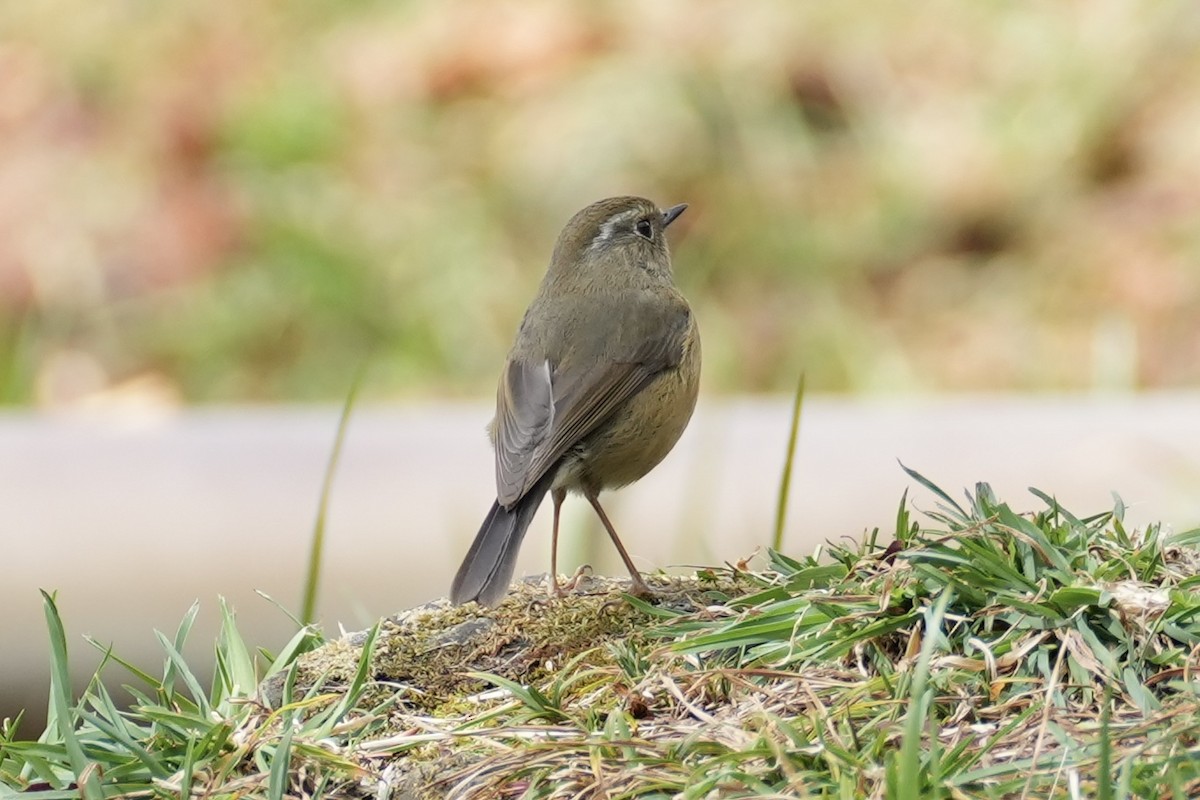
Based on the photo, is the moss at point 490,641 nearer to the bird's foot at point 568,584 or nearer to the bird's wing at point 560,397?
the bird's foot at point 568,584

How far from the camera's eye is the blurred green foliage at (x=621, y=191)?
284 inches

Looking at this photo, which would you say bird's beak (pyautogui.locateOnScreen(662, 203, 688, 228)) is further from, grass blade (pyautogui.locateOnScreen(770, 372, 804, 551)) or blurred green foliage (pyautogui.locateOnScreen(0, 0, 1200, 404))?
blurred green foliage (pyautogui.locateOnScreen(0, 0, 1200, 404))

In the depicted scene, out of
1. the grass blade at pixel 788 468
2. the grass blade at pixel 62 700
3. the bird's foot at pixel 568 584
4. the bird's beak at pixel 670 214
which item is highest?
the bird's beak at pixel 670 214

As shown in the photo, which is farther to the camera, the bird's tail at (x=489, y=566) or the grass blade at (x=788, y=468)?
the grass blade at (x=788, y=468)

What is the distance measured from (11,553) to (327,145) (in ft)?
11.7

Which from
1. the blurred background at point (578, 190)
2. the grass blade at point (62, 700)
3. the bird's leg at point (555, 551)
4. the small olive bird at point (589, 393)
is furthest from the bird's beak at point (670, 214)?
the grass blade at point (62, 700)

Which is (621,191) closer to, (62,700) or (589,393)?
(589,393)

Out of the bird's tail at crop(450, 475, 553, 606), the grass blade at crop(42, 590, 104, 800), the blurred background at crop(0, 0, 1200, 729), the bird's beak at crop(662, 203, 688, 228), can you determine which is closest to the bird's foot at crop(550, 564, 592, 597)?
the bird's tail at crop(450, 475, 553, 606)

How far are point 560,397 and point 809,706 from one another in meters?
1.41

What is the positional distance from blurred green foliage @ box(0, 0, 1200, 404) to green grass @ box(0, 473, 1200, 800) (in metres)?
4.36

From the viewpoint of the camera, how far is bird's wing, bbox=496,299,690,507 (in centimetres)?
348

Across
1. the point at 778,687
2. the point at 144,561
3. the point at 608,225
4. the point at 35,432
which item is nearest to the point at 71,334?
the point at 35,432

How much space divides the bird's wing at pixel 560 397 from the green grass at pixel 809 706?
0.78 meters

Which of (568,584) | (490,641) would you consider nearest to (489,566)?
(490,641)
